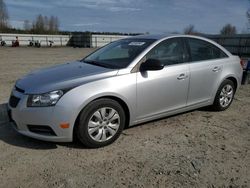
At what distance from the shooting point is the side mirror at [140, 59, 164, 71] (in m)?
4.06

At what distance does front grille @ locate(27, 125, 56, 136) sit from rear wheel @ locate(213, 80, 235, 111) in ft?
10.9

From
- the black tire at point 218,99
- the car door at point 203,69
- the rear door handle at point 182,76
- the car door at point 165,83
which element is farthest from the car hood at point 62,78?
the black tire at point 218,99

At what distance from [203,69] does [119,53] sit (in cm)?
154

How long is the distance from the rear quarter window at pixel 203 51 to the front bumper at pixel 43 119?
2539 millimetres

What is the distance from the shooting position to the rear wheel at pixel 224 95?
17.6ft

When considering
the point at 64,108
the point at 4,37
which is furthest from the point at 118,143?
the point at 4,37

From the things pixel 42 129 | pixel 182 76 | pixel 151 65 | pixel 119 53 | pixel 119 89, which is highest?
pixel 119 53

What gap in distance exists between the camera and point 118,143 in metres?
4.02

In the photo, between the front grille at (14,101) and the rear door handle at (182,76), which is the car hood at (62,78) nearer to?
the front grille at (14,101)

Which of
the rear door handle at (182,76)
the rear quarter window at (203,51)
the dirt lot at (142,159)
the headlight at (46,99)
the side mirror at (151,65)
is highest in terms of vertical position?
the rear quarter window at (203,51)

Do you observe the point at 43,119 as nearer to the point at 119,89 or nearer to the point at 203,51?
the point at 119,89

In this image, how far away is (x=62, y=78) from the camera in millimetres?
3834

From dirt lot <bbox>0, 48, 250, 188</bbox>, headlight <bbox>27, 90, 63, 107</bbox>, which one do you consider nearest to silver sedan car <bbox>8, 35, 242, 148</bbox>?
headlight <bbox>27, 90, 63, 107</bbox>

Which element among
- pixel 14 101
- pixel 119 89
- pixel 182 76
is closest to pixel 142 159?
pixel 119 89
